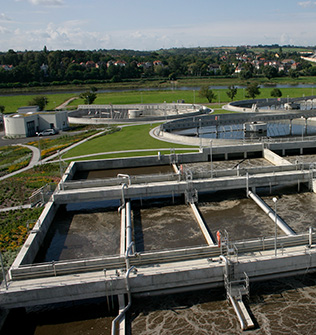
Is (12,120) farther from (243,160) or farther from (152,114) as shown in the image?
(243,160)

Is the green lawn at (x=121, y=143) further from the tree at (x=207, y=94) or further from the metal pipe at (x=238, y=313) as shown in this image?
the tree at (x=207, y=94)

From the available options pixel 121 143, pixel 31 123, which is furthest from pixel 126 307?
pixel 31 123

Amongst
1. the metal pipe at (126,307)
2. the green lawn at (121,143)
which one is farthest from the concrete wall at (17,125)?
the metal pipe at (126,307)

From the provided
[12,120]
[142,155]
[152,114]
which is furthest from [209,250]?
[152,114]

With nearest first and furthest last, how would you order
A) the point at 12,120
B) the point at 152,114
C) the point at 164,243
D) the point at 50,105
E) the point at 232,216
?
1. the point at 164,243
2. the point at 232,216
3. the point at 12,120
4. the point at 152,114
5. the point at 50,105

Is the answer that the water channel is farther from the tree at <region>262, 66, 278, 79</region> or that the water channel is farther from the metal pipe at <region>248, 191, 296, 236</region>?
the tree at <region>262, 66, 278, 79</region>

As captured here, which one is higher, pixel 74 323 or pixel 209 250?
pixel 209 250
